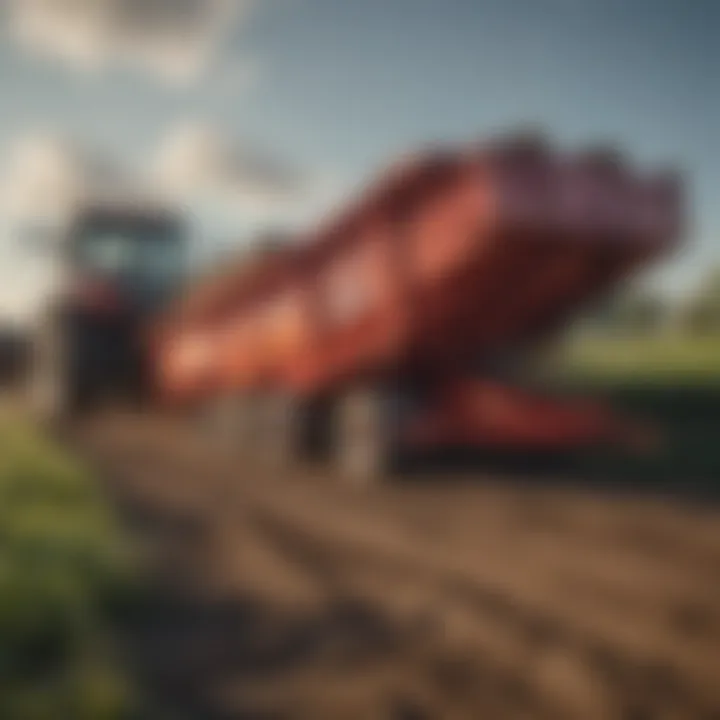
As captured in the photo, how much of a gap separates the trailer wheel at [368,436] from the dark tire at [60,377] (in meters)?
3.40

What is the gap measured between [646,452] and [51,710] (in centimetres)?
392

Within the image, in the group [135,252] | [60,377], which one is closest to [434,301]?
[135,252]

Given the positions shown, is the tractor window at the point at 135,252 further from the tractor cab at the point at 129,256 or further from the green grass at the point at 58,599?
the green grass at the point at 58,599

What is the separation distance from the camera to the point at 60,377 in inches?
296

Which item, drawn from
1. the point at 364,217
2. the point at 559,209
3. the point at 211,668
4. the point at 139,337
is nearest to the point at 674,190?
the point at 559,209

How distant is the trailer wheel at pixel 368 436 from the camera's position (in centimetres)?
450

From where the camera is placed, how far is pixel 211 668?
2158 millimetres

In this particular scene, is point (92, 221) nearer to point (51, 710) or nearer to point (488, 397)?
point (488, 397)

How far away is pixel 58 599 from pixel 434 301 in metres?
2.26

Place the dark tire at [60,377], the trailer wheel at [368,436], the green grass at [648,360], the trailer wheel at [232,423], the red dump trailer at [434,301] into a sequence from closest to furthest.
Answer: the red dump trailer at [434,301] → the trailer wheel at [368,436] → the trailer wheel at [232,423] → the green grass at [648,360] → the dark tire at [60,377]

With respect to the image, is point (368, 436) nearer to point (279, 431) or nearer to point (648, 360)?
point (279, 431)

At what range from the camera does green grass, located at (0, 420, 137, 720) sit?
1926 millimetres

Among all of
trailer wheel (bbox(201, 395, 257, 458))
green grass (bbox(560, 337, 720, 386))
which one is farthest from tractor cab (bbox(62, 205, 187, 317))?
green grass (bbox(560, 337, 720, 386))

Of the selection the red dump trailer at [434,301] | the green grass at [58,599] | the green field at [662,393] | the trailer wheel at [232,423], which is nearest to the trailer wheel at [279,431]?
the red dump trailer at [434,301]
